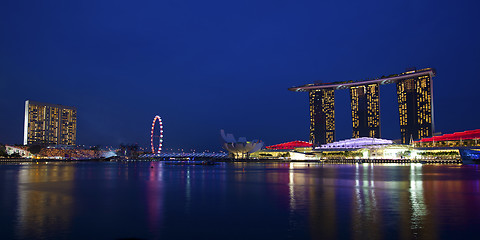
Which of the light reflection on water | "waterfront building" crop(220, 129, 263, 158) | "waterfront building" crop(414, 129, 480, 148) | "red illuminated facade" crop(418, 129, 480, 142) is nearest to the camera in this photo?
the light reflection on water

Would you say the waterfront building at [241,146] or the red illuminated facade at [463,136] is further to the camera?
the waterfront building at [241,146]

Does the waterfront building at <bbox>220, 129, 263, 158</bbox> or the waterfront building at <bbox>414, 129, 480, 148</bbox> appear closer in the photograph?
the waterfront building at <bbox>414, 129, 480, 148</bbox>

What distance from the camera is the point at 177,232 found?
15.8 metres

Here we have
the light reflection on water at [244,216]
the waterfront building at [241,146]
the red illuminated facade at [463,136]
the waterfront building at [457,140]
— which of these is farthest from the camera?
the waterfront building at [241,146]

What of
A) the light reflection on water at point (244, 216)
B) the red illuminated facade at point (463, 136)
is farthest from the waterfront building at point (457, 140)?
the light reflection on water at point (244, 216)

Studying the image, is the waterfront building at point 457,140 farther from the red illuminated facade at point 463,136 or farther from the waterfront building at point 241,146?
the waterfront building at point 241,146

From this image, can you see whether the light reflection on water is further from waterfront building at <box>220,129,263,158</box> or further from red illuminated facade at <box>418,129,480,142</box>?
waterfront building at <box>220,129,263,158</box>

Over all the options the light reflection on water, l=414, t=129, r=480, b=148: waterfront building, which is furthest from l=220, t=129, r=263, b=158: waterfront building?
the light reflection on water

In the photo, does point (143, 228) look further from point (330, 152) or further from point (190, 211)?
point (330, 152)

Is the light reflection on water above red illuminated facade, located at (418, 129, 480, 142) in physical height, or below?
below

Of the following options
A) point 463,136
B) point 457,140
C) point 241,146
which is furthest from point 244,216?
point 241,146

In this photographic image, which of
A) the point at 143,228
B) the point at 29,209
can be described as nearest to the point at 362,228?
the point at 143,228

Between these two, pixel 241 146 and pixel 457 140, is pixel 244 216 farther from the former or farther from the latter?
pixel 241 146

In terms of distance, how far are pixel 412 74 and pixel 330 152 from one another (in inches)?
2810
